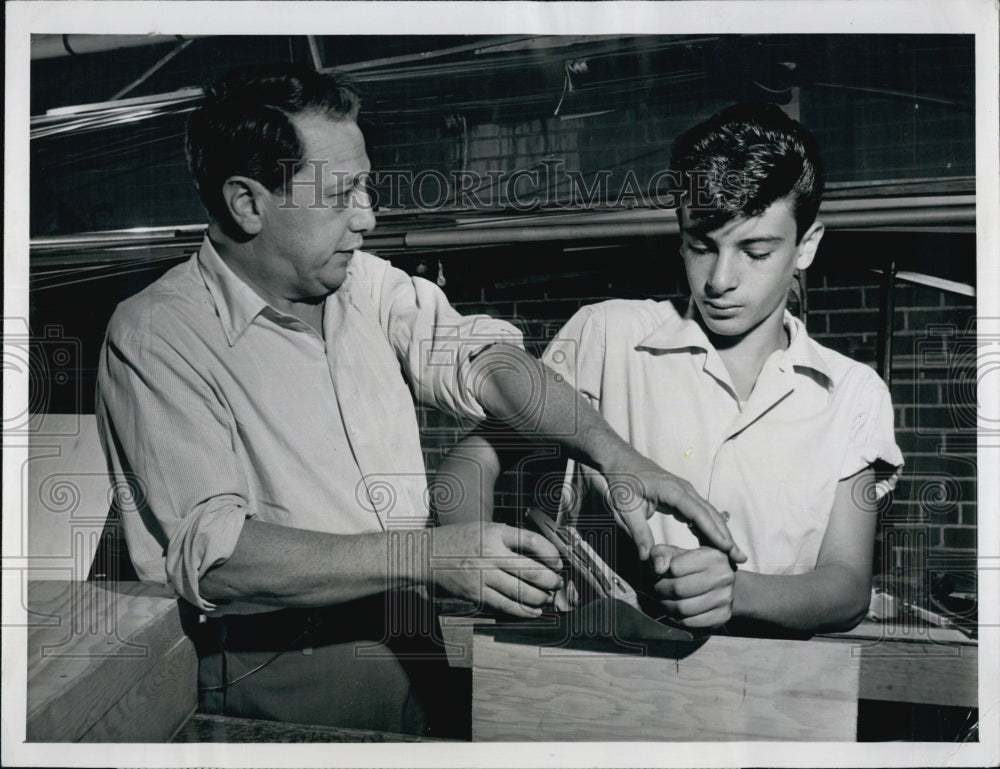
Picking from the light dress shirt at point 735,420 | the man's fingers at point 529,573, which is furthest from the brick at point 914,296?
the man's fingers at point 529,573

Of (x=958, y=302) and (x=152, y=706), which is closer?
(x=152, y=706)

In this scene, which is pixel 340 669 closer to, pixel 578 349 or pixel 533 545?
pixel 533 545

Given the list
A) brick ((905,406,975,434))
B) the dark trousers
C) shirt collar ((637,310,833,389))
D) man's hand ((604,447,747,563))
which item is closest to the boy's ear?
shirt collar ((637,310,833,389))

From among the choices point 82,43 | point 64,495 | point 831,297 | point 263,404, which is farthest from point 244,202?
point 831,297

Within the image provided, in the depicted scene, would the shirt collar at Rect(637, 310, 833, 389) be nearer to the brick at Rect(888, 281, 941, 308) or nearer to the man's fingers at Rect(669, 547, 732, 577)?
the brick at Rect(888, 281, 941, 308)

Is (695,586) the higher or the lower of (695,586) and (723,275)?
the lower

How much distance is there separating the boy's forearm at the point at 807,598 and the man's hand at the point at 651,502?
101mm

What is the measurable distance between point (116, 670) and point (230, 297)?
1.15 metres

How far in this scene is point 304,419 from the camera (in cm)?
257

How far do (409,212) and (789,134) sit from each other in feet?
3.82

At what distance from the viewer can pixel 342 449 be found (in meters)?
2.59

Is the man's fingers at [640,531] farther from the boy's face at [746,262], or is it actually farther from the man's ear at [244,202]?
the man's ear at [244,202]

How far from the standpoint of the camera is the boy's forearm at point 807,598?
2574 mm

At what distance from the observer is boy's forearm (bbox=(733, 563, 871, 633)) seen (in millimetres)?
2574
